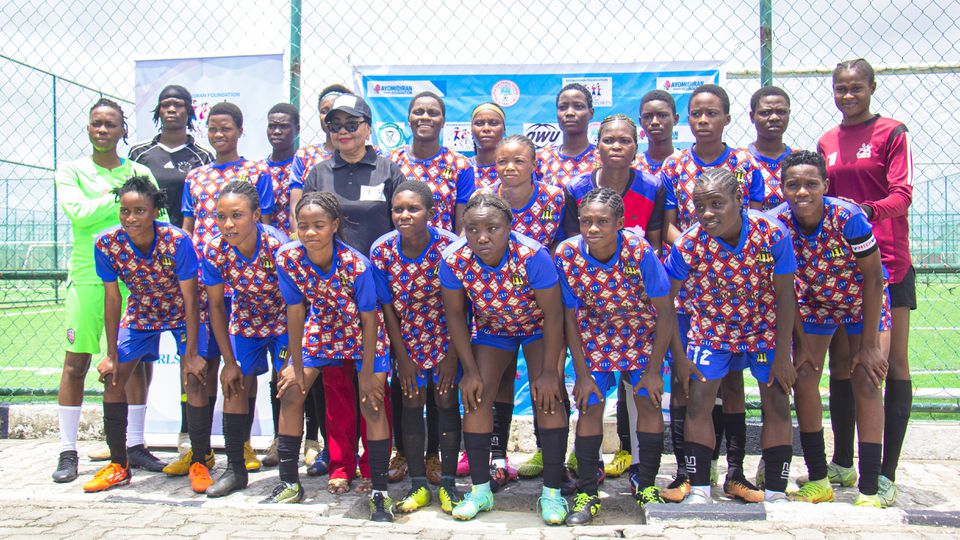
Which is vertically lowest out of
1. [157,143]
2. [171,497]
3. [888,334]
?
[171,497]

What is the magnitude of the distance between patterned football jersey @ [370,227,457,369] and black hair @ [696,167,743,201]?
1345mm

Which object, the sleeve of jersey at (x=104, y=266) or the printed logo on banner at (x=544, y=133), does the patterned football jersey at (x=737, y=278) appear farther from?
the sleeve of jersey at (x=104, y=266)

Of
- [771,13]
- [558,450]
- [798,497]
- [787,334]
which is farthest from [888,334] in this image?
[771,13]

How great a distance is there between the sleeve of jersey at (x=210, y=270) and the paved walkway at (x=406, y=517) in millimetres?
1216

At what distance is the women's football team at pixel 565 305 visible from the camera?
375 cm

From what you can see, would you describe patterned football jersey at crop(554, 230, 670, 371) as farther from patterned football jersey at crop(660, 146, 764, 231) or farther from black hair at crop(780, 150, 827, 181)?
black hair at crop(780, 150, 827, 181)

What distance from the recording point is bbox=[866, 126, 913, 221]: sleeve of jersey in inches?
152

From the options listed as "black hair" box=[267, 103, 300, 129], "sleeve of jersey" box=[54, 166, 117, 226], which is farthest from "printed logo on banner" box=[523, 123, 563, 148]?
"sleeve of jersey" box=[54, 166, 117, 226]

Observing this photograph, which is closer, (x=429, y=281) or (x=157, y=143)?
(x=429, y=281)

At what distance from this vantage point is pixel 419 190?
3916 mm

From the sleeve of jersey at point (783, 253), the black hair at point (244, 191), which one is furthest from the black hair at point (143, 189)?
the sleeve of jersey at point (783, 253)

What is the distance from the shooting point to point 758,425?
4973mm

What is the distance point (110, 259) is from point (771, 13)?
177 inches

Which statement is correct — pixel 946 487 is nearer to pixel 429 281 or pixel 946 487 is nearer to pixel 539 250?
pixel 539 250
